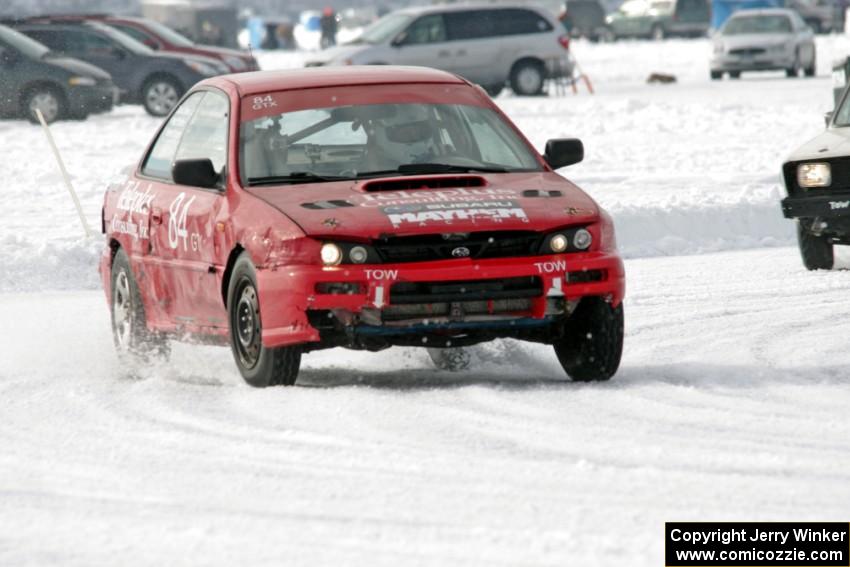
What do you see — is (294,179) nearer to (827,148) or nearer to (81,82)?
(827,148)

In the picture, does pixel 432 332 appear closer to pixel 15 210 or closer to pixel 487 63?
pixel 15 210

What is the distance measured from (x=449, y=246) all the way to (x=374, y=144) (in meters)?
1.04

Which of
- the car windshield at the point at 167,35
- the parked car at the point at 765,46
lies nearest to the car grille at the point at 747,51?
the parked car at the point at 765,46

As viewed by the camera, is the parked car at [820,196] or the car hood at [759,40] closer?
the parked car at [820,196]

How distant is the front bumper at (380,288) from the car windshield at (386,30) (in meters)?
23.9

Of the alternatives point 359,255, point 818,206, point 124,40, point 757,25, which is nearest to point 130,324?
point 359,255

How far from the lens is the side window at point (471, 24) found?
105ft

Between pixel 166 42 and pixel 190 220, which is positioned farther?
pixel 166 42

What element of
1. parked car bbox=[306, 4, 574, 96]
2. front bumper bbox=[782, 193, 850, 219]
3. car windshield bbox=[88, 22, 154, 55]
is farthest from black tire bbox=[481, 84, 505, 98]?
front bumper bbox=[782, 193, 850, 219]

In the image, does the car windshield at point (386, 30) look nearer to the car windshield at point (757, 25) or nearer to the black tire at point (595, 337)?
the car windshield at point (757, 25)

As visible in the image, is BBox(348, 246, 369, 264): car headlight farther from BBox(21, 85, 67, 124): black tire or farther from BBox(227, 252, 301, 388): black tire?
BBox(21, 85, 67, 124): black tire

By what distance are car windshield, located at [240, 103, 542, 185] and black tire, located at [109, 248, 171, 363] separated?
1.19m

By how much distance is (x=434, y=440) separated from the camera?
22.1ft

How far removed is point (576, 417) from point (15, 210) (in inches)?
434
